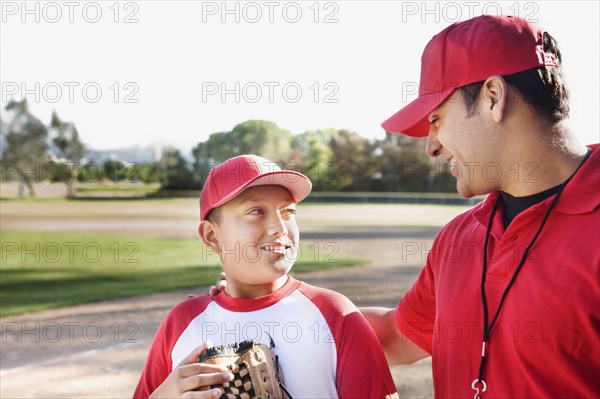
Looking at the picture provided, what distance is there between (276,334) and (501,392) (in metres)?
0.64

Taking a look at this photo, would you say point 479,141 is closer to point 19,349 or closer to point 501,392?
point 501,392

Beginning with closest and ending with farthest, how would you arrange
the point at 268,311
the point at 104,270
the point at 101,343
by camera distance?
the point at 268,311
the point at 101,343
the point at 104,270

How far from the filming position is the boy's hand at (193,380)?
1711 millimetres

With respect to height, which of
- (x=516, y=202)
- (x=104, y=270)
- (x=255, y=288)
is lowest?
(x=104, y=270)

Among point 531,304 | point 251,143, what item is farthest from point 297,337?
point 251,143

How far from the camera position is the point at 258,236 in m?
2.02

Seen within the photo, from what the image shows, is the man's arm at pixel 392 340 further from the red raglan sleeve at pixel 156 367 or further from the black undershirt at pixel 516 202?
the red raglan sleeve at pixel 156 367

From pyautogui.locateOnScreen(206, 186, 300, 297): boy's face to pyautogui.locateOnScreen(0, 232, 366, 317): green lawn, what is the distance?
278 inches

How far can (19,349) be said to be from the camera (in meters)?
6.32

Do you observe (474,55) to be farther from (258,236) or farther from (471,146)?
(258,236)

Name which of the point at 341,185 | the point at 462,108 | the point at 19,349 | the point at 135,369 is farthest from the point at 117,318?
the point at 341,185

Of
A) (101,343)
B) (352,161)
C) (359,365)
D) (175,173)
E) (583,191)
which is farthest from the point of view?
(352,161)

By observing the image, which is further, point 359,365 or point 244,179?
point 244,179

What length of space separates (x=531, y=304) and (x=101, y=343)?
222 inches
